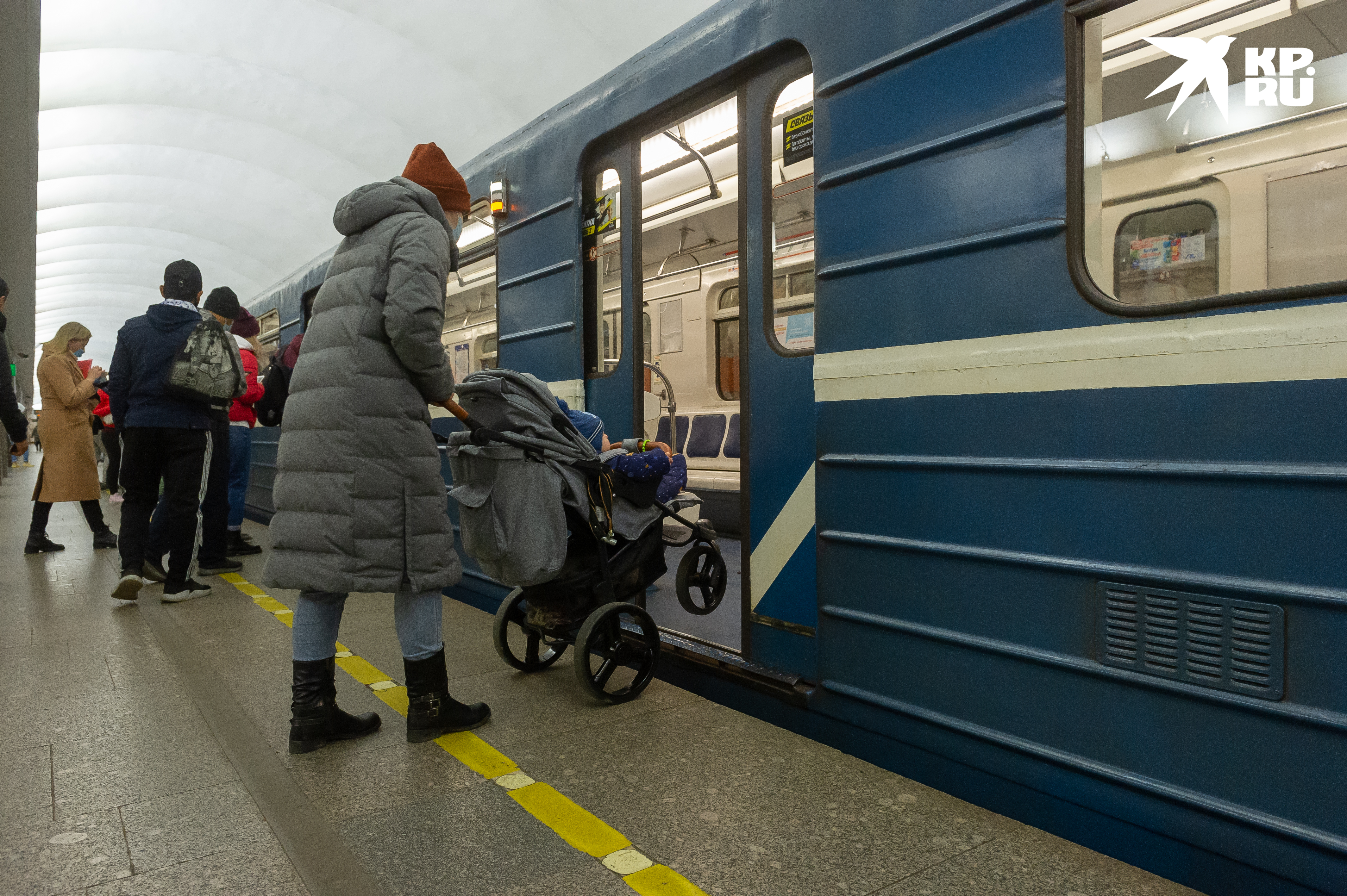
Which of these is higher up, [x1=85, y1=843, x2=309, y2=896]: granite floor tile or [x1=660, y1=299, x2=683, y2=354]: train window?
[x1=660, y1=299, x2=683, y2=354]: train window

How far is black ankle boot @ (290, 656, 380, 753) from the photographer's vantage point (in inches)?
102

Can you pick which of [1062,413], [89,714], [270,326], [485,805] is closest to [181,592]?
[89,714]

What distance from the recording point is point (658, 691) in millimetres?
3207

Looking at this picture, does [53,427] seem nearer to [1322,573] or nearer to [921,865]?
[921,865]

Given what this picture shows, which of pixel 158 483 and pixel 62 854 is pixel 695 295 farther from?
pixel 62 854

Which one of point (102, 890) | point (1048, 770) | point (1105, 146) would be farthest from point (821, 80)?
point (102, 890)

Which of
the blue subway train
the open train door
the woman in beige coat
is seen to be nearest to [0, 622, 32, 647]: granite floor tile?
the woman in beige coat

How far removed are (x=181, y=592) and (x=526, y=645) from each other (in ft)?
8.12

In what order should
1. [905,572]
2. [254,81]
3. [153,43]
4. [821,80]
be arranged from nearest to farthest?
[905,572], [821,80], [153,43], [254,81]

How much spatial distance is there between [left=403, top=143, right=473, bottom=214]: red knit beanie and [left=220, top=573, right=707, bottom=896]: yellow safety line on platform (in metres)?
1.78

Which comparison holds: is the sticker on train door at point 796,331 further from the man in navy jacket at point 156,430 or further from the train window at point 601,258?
the man in navy jacket at point 156,430

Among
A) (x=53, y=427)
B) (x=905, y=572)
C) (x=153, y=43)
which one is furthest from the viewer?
(x=153, y=43)

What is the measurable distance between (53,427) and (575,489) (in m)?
5.13

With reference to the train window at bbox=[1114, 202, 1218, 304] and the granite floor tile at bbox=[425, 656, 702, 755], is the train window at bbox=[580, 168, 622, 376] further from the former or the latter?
the train window at bbox=[1114, 202, 1218, 304]
